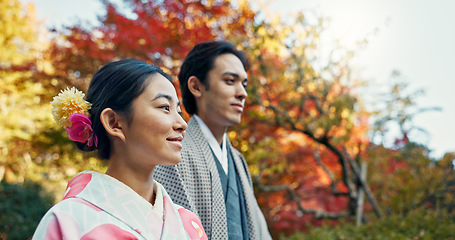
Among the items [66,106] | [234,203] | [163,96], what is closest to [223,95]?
[234,203]

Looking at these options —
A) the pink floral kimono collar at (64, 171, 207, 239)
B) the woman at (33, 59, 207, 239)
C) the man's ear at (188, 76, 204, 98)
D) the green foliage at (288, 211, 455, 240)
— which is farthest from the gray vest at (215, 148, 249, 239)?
the green foliage at (288, 211, 455, 240)

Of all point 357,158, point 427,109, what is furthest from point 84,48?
point 427,109

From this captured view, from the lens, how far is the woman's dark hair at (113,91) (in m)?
1.53

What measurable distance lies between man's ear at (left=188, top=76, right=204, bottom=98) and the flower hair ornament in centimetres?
113

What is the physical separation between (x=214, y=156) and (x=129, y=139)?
1019mm

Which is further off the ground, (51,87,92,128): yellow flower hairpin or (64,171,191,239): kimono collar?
(51,87,92,128): yellow flower hairpin

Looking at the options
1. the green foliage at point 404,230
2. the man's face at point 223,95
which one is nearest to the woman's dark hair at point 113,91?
the man's face at point 223,95

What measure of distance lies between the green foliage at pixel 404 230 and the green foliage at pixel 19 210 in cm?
372

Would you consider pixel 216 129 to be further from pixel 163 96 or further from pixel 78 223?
pixel 78 223

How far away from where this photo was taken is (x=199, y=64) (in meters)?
2.67

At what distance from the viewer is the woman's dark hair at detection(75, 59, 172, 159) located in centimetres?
153

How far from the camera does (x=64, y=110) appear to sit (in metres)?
1.52

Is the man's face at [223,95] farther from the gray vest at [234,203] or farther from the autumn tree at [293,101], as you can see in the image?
the autumn tree at [293,101]

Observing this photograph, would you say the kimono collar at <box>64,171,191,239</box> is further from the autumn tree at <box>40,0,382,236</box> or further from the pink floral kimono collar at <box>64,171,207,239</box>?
the autumn tree at <box>40,0,382,236</box>
